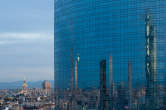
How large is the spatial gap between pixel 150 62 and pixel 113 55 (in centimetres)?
704

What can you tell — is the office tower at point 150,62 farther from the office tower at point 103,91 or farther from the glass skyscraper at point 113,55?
the office tower at point 103,91

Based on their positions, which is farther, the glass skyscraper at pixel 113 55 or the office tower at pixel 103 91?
the office tower at pixel 103 91

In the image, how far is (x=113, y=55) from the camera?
6181cm

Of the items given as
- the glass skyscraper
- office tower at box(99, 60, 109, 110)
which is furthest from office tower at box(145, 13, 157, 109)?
office tower at box(99, 60, 109, 110)

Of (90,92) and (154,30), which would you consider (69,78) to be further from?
(154,30)

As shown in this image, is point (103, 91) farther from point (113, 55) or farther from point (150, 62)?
point (150, 62)

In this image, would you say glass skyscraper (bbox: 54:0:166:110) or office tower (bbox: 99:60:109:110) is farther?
office tower (bbox: 99:60:109:110)

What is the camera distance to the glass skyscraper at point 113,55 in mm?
57312

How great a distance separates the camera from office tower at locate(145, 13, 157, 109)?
5656cm

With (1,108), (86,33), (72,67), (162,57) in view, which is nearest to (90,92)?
(72,67)

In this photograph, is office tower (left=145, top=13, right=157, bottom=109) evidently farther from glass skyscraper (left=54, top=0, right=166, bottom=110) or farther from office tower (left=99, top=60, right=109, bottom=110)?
office tower (left=99, top=60, right=109, bottom=110)

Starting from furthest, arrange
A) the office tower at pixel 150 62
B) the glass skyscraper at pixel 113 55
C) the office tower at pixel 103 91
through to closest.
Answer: the office tower at pixel 103 91 → the glass skyscraper at pixel 113 55 → the office tower at pixel 150 62

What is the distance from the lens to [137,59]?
5853 centimetres

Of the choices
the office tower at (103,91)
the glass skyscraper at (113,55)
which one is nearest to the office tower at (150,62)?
the glass skyscraper at (113,55)
